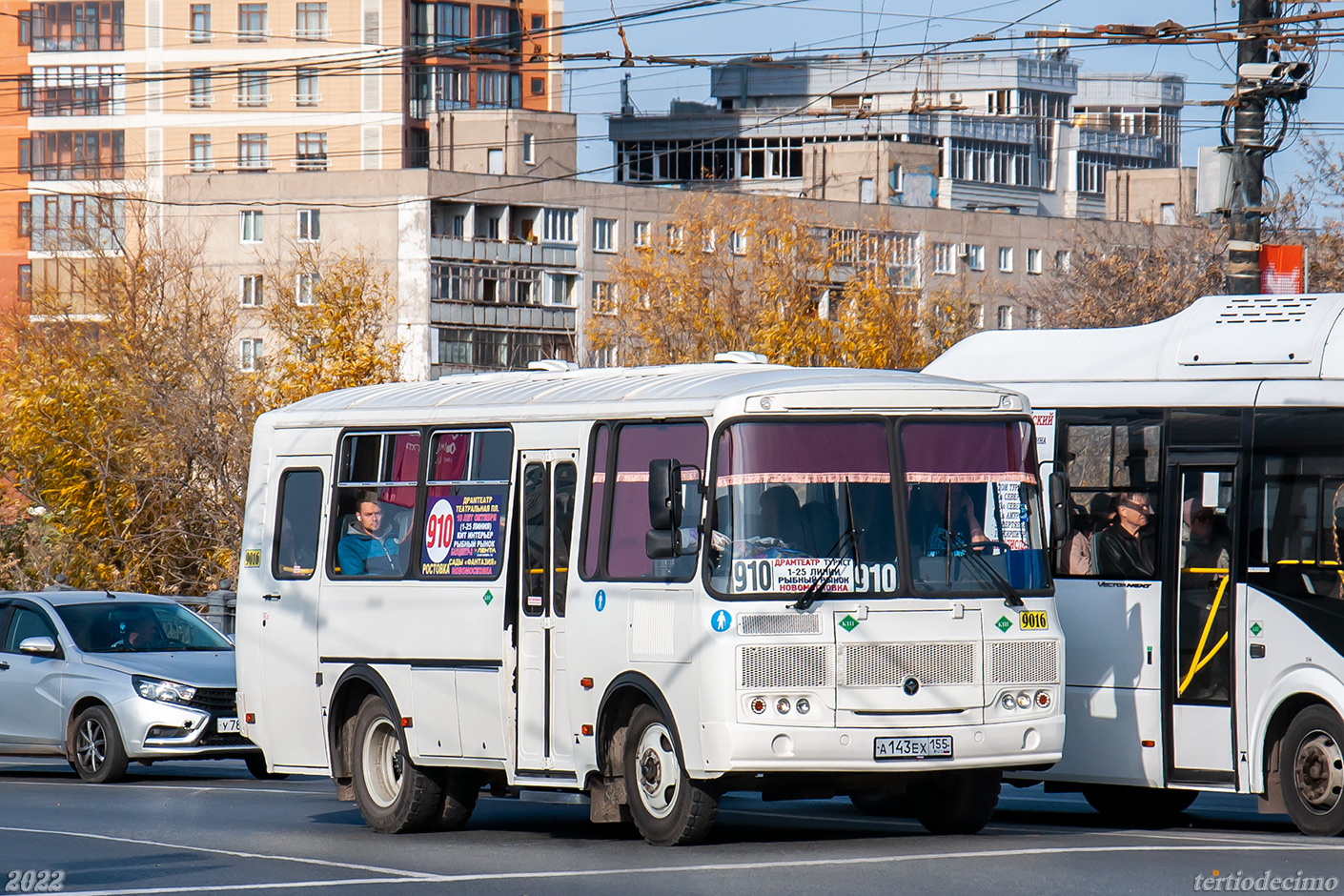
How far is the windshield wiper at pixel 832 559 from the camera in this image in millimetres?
12344

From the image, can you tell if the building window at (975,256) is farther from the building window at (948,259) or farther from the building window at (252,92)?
the building window at (252,92)

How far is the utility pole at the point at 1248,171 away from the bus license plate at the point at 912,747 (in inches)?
308

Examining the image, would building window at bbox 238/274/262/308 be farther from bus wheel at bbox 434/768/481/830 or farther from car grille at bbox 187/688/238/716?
bus wheel at bbox 434/768/481/830

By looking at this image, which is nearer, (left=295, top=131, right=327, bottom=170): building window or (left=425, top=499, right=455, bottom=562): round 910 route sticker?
(left=425, top=499, right=455, bottom=562): round 910 route sticker

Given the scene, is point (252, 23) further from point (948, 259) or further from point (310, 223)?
point (948, 259)

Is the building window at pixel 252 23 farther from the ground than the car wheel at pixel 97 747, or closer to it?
farther from the ground

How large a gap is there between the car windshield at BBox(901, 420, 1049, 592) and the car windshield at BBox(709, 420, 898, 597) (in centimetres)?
22

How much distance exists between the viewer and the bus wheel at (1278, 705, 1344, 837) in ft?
43.5

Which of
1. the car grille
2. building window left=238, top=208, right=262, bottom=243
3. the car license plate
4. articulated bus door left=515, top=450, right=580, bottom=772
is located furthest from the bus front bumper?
building window left=238, top=208, right=262, bottom=243

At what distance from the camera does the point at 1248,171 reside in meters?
19.2

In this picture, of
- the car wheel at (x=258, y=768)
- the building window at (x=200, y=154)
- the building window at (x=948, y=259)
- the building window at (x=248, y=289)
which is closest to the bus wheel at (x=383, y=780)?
the car wheel at (x=258, y=768)

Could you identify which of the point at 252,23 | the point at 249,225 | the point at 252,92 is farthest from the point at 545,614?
the point at 252,23

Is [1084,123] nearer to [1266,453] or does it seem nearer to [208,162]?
[208,162]

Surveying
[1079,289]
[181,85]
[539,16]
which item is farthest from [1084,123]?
[1079,289]
